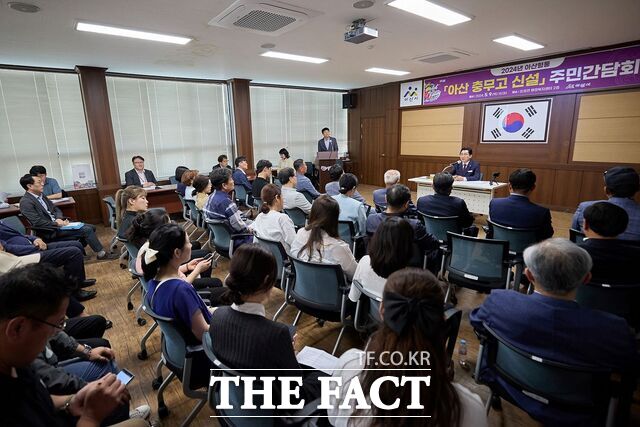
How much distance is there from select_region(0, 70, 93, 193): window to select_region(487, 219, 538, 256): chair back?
22.7 feet

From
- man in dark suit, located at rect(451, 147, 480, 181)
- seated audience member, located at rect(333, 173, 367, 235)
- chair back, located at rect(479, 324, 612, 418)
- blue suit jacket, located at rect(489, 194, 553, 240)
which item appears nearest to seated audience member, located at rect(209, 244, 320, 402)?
chair back, located at rect(479, 324, 612, 418)

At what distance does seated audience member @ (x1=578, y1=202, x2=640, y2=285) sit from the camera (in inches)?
75.5

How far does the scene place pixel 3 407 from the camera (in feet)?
2.92

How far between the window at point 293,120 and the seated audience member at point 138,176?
2826 millimetres

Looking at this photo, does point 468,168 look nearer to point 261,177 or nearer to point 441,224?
point 441,224

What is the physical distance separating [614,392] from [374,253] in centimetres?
108

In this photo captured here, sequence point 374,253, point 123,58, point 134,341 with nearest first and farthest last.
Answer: point 374,253 → point 134,341 → point 123,58

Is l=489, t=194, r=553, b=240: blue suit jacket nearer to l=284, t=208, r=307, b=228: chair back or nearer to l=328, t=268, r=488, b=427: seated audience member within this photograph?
l=284, t=208, r=307, b=228: chair back

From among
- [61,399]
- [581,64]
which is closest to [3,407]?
[61,399]

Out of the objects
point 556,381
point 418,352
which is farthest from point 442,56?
point 418,352

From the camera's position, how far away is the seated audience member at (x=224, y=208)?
3340 millimetres

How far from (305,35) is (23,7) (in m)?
2.87

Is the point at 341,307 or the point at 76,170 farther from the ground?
the point at 76,170

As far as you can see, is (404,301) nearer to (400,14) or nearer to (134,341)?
(134,341)
